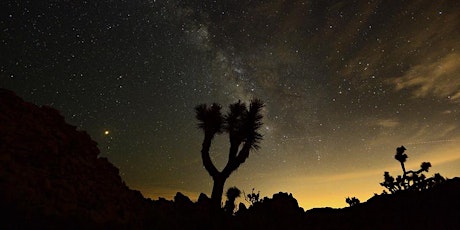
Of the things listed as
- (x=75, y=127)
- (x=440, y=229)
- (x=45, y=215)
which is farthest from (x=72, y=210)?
(x=440, y=229)

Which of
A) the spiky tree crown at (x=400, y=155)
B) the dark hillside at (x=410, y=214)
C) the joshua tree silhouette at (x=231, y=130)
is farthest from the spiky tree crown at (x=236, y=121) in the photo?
the spiky tree crown at (x=400, y=155)

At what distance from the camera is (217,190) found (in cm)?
1346

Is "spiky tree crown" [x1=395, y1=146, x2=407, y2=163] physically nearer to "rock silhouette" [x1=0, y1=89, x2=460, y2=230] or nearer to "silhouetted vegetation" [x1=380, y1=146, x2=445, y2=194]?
"silhouetted vegetation" [x1=380, y1=146, x2=445, y2=194]

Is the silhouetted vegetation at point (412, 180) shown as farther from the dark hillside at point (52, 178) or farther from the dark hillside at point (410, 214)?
the dark hillside at point (52, 178)

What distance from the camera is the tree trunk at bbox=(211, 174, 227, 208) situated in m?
13.3

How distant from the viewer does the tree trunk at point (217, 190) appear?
13305mm

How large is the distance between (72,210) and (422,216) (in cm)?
1373

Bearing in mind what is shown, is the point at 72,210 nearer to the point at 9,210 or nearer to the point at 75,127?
the point at 9,210

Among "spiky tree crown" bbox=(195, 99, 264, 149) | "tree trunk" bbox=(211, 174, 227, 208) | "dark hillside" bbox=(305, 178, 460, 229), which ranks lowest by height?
"dark hillside" bbox=(305, 178, 460, 229)

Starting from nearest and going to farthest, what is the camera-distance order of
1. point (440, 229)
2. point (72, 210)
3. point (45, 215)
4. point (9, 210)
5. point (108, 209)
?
1. point (9, 210)
2. point (45, 215)
3. point (72, 210)
4. point (108, 209)
5. point (440, 229)

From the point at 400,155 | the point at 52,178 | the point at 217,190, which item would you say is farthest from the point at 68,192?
the point at 400,155

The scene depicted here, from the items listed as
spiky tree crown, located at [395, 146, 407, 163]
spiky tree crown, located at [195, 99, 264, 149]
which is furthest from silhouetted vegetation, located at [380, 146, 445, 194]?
spiky tree crown, located at [195, 99, 264, 149]

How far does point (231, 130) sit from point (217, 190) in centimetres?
283

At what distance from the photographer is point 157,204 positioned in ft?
38.8
